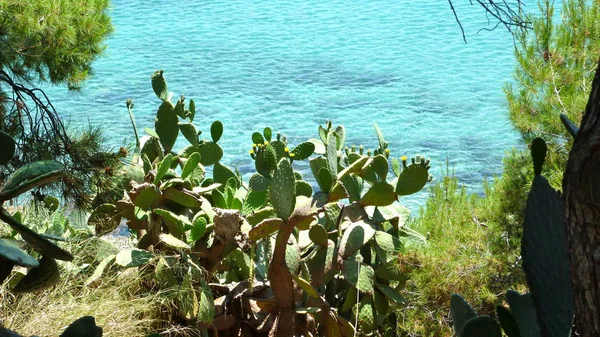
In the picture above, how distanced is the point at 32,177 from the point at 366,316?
6.79 ft

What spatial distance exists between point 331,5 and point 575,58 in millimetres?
8514

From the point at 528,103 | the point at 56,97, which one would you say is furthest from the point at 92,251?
the point at 56,97

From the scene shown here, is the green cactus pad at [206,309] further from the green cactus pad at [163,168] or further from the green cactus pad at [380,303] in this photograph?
the green cactus pad at [380,303]

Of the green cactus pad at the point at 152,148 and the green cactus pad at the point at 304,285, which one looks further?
the green cactus pad at the point at 152,148

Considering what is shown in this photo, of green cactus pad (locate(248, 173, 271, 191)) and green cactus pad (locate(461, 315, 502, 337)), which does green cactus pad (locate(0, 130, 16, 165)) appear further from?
green cactus pad (locate(248, 173, 271, 191))

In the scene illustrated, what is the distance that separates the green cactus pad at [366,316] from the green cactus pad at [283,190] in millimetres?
549

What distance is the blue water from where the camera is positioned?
7.38 meters

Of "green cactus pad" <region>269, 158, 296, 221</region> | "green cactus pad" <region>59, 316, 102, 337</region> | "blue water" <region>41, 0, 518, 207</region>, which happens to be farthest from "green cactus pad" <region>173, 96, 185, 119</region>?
"blue water" <region>41, 0, 518, 207</region>

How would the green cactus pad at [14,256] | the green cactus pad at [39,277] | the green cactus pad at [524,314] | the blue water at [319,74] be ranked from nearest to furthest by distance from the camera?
the green cactus pad at [14,256], the green cactus pad at [39,277], the green cactus pad at [524,314], the blue water at [319,74]

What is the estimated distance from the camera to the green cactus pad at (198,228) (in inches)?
99.1

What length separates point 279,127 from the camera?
7.57 metres

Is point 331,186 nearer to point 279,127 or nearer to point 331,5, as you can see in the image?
point 279,127

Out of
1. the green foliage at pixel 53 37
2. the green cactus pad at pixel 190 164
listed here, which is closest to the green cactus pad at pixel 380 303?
the green cactus pad at pixel 190 164

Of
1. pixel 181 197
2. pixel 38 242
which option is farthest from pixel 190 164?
pixel 38 242
